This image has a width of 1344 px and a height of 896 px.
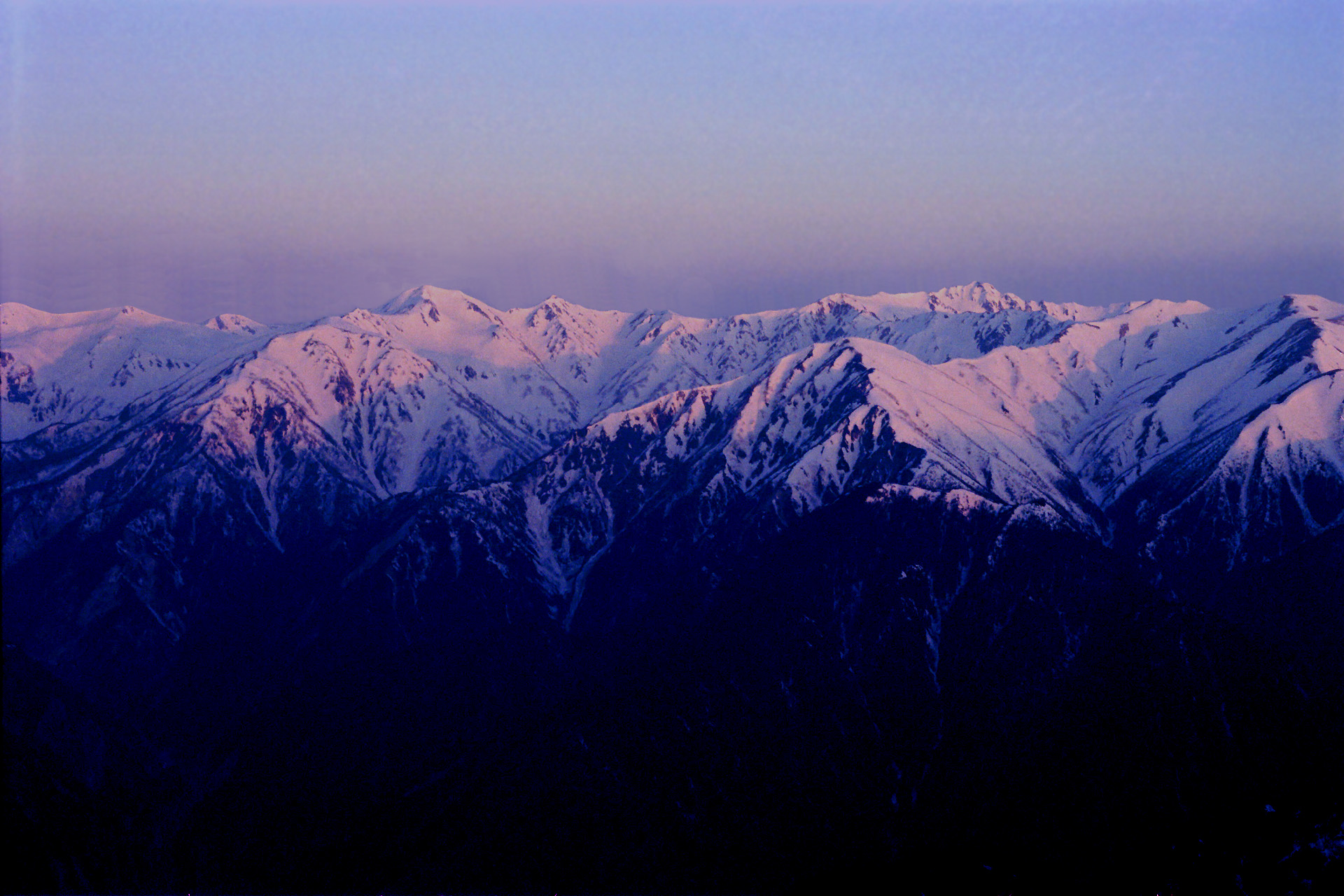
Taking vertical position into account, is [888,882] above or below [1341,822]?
below

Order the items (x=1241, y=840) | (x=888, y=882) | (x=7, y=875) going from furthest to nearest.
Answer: (x=7, y=875), (x=888, y=882), (x=1241, y=840)

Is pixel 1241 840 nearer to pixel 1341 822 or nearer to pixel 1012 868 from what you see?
pixel 1341 822

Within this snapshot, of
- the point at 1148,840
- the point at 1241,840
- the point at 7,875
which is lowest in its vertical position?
the point at 7,875

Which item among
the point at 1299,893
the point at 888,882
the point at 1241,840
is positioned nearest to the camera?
the point at 1299,893

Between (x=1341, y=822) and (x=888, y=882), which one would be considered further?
(x=888, y=882)

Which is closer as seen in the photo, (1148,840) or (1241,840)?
(1241,840)

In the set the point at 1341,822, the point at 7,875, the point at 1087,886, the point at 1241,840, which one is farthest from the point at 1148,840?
the point at 7,875

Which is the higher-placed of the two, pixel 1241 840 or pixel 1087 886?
pixel 1241 840

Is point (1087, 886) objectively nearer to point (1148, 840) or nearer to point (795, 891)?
point (1148, 840)

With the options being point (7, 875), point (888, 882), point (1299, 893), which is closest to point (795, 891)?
point (888, 882)
